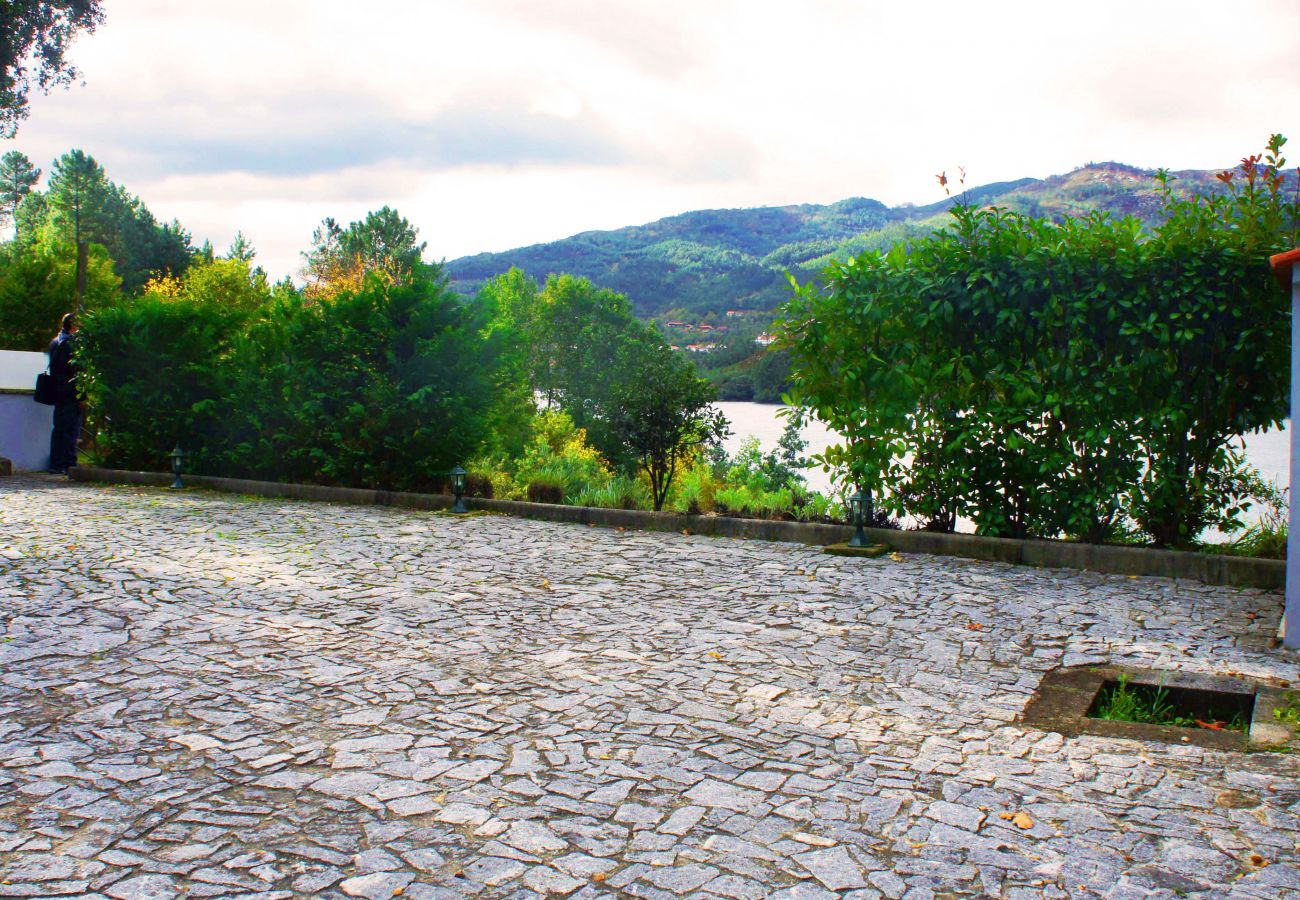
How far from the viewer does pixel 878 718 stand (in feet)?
15.6

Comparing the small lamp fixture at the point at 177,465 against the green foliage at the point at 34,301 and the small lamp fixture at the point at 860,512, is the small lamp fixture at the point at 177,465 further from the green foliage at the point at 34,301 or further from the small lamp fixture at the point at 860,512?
the green foliage at the point at 34,301

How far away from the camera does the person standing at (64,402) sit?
1502cm

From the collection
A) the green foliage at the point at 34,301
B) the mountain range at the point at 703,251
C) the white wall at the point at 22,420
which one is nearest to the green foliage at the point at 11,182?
the mountain range at the point at 703,251

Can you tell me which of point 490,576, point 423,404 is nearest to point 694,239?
point 423,404

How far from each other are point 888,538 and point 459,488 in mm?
5040

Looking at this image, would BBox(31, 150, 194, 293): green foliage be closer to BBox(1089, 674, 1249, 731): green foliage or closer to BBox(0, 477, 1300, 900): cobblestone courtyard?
BBox(0, 477, 1300, 900): cobblestone courtyard

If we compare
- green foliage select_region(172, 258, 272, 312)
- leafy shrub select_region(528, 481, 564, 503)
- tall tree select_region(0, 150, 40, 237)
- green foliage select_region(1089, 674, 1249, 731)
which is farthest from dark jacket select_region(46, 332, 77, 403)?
tall tree select_region(0, 150, 40, 237)

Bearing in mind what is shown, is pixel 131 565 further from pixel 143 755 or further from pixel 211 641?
pixel 143 755

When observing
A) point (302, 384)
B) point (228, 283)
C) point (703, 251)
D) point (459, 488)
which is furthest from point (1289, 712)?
point (228, 283)

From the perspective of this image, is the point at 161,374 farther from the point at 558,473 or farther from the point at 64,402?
the point at 558,473

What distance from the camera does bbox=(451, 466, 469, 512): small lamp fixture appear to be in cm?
1171

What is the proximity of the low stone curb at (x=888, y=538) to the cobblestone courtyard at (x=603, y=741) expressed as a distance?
45cm

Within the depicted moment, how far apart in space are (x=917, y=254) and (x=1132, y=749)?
18.8ft

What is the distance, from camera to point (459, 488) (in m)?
11.8
